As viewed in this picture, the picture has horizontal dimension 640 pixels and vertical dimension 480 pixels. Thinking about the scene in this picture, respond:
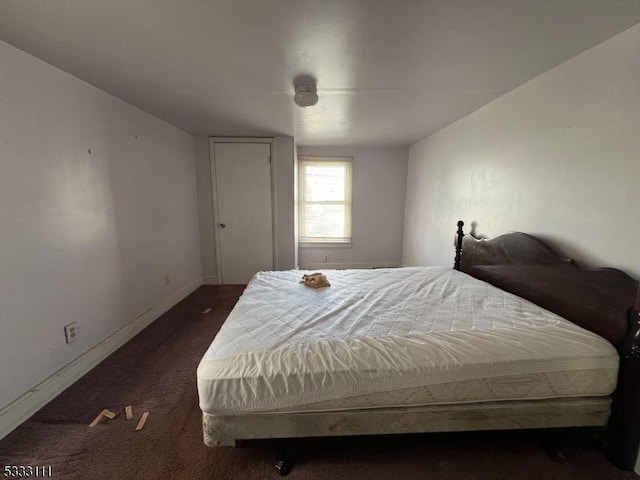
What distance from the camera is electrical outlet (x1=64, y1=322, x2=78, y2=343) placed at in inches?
67.2

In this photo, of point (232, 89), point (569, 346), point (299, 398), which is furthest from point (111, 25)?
point (569, 346)

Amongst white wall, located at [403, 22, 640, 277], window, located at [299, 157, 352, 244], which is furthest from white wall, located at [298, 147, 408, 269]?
white wall, located at [403, 22, 640, 277]

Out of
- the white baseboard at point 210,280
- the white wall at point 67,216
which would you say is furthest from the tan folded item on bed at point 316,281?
the white baseboard at point 210,280

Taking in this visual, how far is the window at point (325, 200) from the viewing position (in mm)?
4215

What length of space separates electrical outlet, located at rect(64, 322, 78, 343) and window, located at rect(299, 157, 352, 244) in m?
3.04

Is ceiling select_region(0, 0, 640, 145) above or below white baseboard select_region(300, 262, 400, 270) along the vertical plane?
above

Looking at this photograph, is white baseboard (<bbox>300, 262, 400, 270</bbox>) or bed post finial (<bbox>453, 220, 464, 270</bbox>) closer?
bed post finial (<bbox>453, 220, 464, 270</bbox>)

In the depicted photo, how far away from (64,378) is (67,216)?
42.5 inches

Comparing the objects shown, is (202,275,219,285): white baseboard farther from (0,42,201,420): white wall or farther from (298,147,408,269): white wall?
(298,147,408,269): white wall

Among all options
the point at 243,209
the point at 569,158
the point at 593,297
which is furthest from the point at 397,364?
the point at 243,209

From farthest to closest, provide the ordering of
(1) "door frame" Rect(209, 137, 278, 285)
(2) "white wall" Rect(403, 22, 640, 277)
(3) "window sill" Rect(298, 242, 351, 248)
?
(3) "window sill" Rect(298, 242, 351, 248)
(1) "door frame" Rect(209, 137, 278, 285)
(2) "white wall" Rect(403, 22, 640, 277)

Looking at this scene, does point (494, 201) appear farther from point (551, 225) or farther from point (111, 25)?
point (111, 25)

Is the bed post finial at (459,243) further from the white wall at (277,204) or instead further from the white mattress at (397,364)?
the white wall at (277,204)

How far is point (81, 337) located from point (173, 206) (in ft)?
5.26
